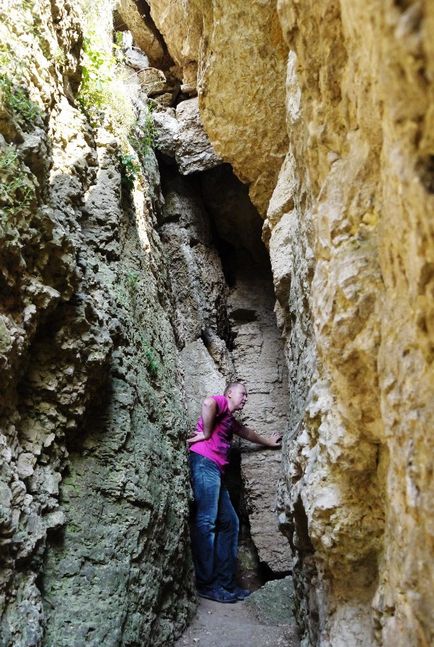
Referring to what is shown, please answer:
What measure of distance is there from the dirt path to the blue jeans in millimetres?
258

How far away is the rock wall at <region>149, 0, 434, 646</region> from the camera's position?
53.2 inches

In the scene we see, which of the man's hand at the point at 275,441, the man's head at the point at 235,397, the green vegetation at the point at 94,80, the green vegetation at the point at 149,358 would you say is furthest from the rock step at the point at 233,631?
the green vegetation at the point at 94,80

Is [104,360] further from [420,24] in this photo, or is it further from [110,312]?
[420,24]

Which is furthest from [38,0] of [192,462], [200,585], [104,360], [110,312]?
[200,585]

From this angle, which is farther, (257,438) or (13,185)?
(257,438)

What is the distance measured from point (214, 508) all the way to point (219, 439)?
0.65 m

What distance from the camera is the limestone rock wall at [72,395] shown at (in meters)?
2.93

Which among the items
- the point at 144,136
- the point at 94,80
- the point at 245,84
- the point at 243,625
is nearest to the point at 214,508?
the point at 243,625

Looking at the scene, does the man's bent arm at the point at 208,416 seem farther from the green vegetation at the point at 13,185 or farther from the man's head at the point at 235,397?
the green vegetation at the point at 13,185

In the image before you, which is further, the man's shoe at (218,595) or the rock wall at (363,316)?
the man's shoe at (218,595)

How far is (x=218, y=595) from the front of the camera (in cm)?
474

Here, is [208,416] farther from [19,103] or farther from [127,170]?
[19,103]

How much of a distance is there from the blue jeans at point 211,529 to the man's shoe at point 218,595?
0.15 ft

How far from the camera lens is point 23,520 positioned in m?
2.78
